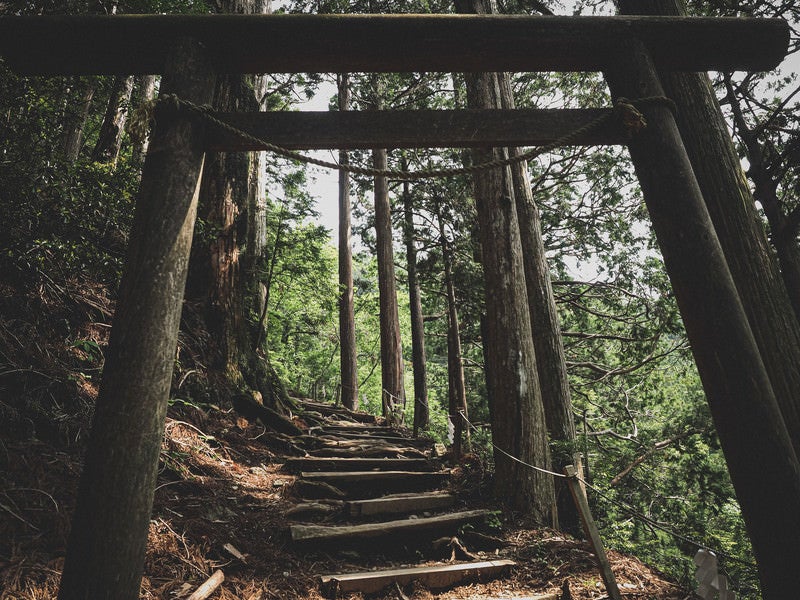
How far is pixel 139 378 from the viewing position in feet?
6.29

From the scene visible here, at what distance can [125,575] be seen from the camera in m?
1.76

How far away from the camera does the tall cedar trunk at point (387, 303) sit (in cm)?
1066

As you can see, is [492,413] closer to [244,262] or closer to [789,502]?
[789,502]

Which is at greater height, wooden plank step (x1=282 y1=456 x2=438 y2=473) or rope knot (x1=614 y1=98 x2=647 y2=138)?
rope knot (x1=614 y1=98 x2=647 y2=138)

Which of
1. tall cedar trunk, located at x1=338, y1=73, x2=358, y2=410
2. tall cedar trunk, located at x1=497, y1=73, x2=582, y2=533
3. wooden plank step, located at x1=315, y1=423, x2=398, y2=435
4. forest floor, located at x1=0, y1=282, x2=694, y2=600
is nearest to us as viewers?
forest floor, located at x1=0, y1=282, x2=694, y2=600

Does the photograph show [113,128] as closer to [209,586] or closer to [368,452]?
[368,452]

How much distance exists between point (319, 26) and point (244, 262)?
18.3 ft

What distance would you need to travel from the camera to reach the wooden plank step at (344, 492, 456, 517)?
3.86 meters

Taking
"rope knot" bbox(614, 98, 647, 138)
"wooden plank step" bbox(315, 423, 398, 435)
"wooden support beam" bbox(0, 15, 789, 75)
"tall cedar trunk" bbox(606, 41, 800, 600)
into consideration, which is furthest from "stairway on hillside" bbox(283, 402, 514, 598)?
"wooden support beam" bbox(0, 15, 789, 75)

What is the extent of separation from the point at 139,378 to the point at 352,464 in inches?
145

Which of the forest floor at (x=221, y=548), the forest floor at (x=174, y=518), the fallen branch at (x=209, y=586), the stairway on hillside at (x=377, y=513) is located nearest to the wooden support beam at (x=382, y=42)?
the forest floor at (x=174, y=518)

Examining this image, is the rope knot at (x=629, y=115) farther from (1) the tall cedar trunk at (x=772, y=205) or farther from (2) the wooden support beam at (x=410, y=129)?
(1) the tall cedar trunk at (x=772, y=205)

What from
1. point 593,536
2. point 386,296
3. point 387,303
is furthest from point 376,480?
point 386,296

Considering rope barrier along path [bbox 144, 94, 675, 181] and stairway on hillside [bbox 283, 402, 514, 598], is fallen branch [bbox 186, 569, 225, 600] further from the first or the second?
rope barrier along path [bbox 144, 94, 675, 181]
